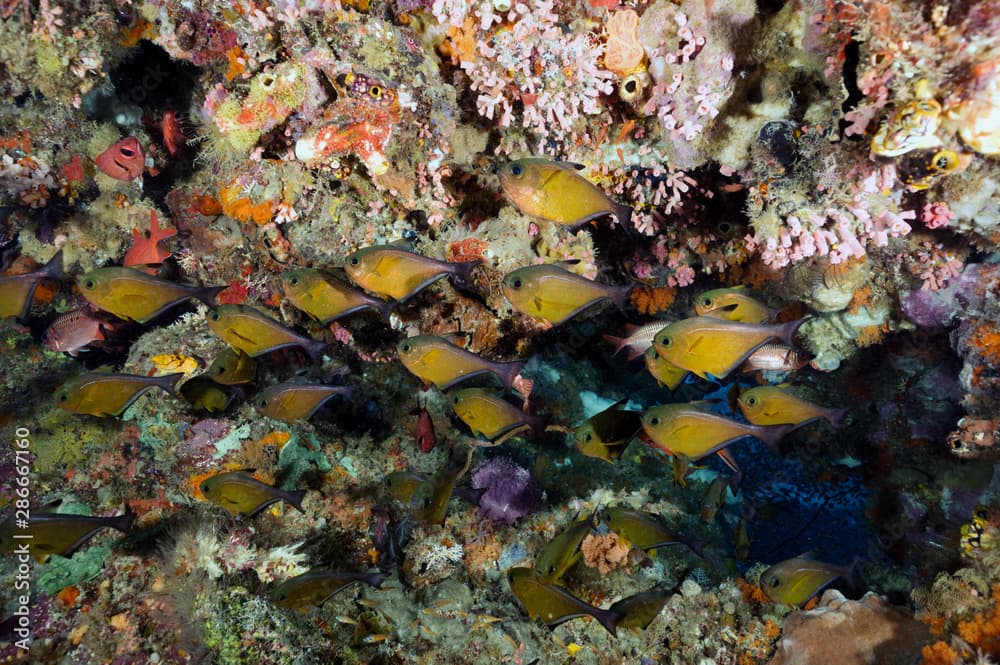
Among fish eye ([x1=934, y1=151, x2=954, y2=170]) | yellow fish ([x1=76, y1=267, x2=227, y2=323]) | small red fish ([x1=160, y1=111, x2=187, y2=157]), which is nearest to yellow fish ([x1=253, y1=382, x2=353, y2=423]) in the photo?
yellow fish ([x1=76, y1=267, x2=227, y2=323])

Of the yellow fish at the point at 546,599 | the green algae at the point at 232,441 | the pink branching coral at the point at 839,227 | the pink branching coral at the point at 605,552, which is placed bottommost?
the pink branching coral at the point at 605,552

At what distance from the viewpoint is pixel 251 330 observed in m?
3.40

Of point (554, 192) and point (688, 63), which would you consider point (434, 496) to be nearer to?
point (554, 192)

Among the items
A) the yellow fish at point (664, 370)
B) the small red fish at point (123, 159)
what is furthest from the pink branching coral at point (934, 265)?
the small red fish at point (123, 159)

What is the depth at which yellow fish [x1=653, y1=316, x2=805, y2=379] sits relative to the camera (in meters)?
2.82

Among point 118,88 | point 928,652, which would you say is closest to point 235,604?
point 928,652

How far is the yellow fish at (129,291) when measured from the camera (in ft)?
11.1

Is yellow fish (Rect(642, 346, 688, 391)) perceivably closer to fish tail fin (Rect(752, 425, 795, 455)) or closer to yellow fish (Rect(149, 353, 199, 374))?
fish tail fin (Rect(752, 425, 795, 455))

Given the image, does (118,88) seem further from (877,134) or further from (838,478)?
(838,478)

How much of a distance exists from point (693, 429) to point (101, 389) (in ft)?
13.1

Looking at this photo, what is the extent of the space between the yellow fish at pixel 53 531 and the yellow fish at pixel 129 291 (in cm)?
133

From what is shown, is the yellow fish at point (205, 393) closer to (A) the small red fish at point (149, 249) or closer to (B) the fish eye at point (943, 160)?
(A) the small red fish at point (149, 249)

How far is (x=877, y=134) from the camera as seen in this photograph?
2.87 meters

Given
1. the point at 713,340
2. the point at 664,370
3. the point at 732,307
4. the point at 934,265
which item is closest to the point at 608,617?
the point at 664,370
